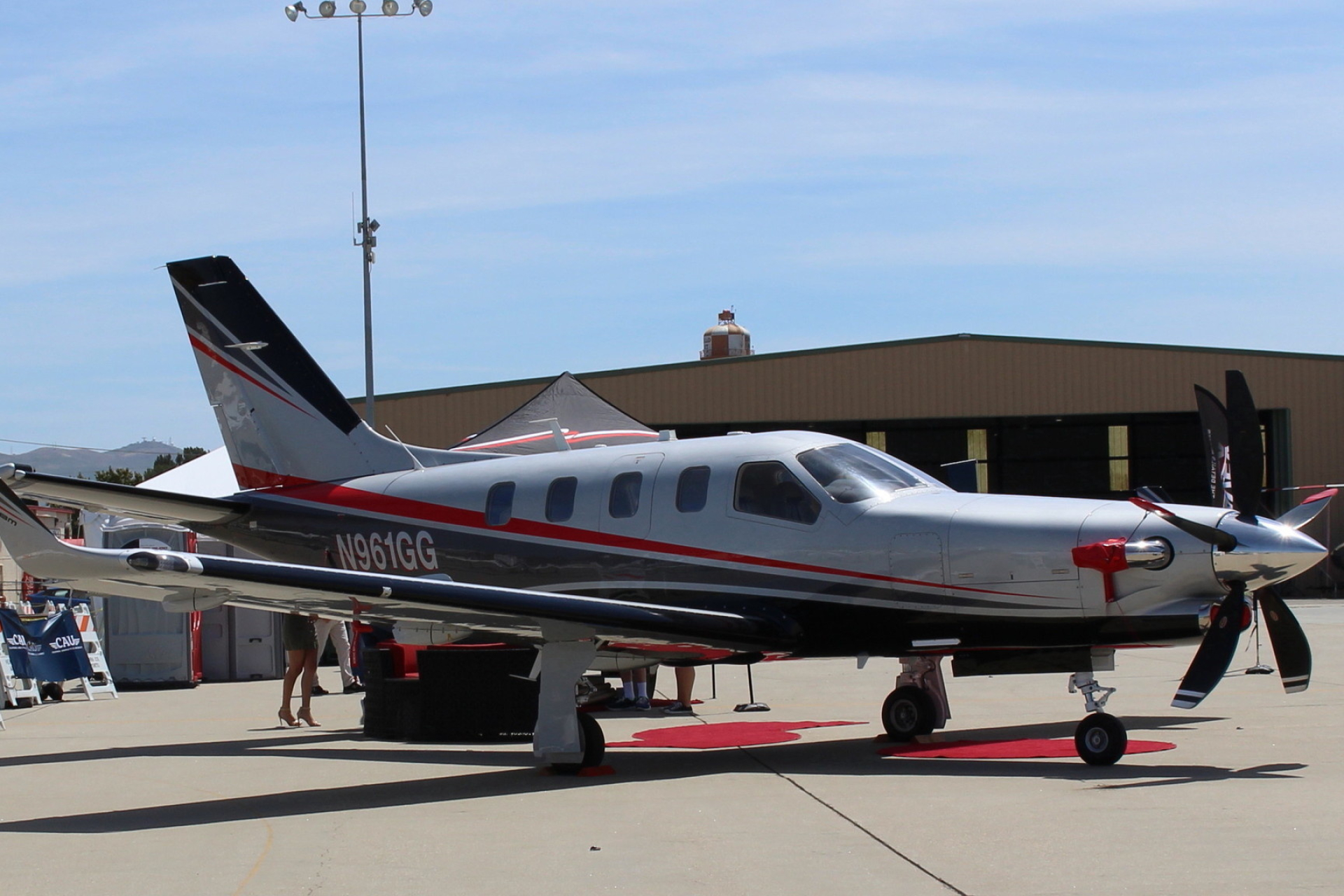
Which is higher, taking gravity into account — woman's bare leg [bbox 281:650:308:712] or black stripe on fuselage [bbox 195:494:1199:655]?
black stripe on fuselage [bbox 195:494:1199:655]

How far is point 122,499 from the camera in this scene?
40.0ft

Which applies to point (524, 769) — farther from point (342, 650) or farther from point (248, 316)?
point (342, 650)

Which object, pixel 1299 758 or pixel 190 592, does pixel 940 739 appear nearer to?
pixel 1299 758

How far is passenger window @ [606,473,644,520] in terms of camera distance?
11578 millimetres

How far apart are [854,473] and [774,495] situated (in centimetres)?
65

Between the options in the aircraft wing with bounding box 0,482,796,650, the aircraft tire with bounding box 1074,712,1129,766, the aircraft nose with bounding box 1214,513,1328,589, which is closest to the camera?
the aircraft wing with bounding box 0,482,796,650

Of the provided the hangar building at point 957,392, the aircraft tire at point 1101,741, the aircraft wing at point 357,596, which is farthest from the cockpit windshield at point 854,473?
the hangar building at point 957,392

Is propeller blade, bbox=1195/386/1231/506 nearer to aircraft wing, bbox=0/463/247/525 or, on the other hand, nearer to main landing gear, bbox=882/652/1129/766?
main landing gear, bbox=882/652/1129/766

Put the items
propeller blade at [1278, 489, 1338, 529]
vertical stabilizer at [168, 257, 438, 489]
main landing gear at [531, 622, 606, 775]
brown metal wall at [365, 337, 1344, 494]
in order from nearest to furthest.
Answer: propeller blade at [1278, 489, 1338, 529], main landing gear at [531, 622, 606, 775], vertical stabilizer at [168, 257, 438, 489], brown metal wall at [365, 337, 1344, 494]

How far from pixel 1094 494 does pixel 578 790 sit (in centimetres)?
4125

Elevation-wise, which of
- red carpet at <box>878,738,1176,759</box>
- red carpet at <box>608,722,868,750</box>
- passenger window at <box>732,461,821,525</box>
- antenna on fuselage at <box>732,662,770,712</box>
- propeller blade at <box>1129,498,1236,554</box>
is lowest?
antenna on fuselage at <box>732,662,770,712</box>

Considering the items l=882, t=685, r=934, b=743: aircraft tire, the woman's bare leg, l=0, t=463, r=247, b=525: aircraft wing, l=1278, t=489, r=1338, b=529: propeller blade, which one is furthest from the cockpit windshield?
the woman's bare leg

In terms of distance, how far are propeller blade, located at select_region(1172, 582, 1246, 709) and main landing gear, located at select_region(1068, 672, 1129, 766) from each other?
0.45 m

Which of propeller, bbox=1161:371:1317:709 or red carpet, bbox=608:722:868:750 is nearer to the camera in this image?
propeller, bbox=1161:371:1317:709
